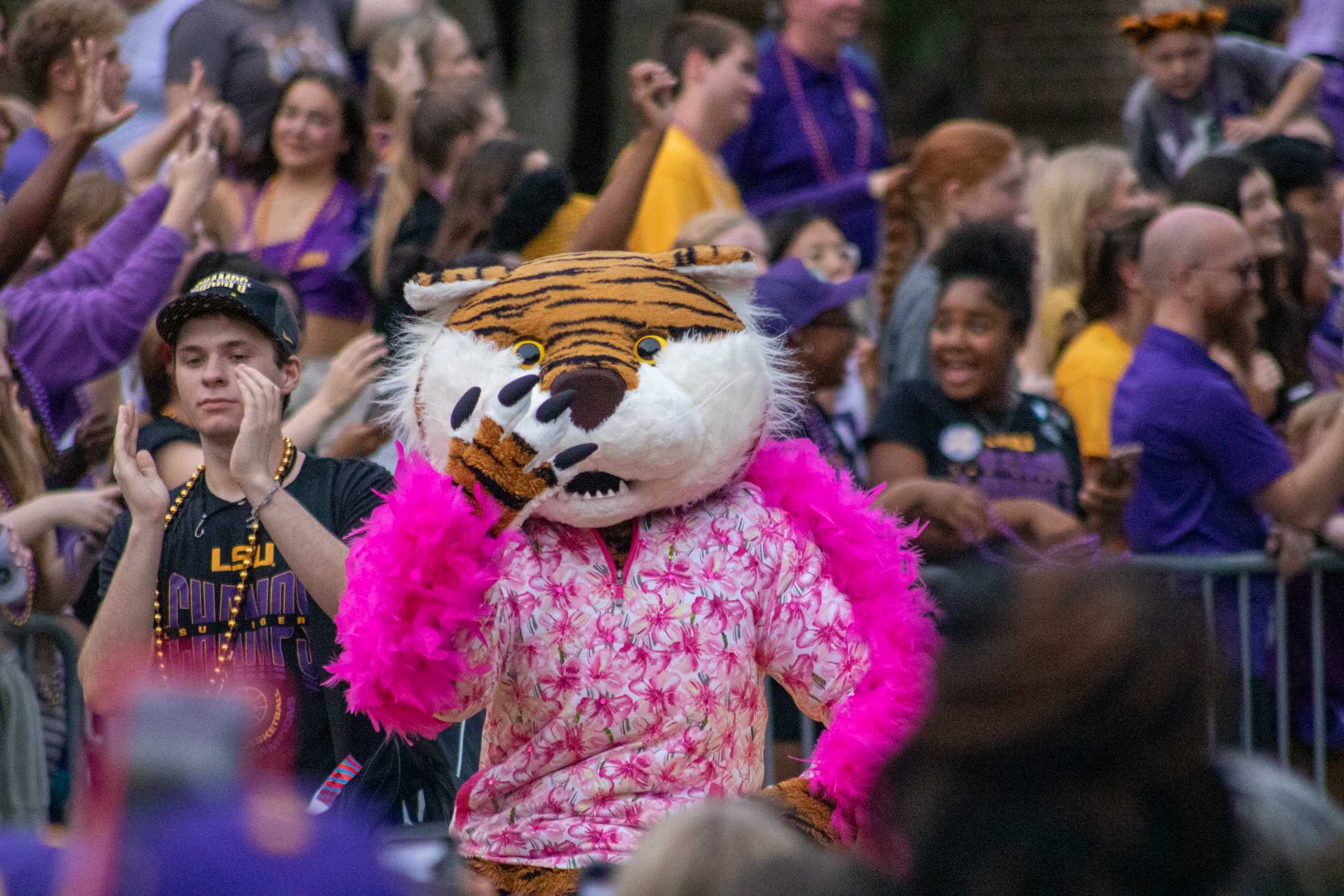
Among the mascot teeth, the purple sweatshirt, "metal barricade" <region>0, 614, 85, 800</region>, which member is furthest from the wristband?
the purple sweatshirt

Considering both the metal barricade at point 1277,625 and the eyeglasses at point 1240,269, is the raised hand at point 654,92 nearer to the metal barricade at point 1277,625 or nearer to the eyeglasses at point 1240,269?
the eyeglasses at point 1240,269

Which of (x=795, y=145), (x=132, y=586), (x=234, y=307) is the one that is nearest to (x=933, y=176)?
(x=795, y=145)

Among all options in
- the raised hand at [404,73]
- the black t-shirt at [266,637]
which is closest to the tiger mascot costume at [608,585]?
the black t-shirt at [266,637]

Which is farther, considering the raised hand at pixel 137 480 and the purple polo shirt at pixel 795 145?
the purple polo shirt at pixel 795 145

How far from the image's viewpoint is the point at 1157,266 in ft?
16.9

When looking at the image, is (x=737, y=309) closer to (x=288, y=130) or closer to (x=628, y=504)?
(x=628, y=504)

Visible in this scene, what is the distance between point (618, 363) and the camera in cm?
307

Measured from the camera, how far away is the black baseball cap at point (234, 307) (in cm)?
360

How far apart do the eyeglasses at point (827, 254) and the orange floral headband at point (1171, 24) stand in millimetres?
2048

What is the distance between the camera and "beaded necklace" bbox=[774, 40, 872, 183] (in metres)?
6.95

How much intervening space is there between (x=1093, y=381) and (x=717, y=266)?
2430 mm

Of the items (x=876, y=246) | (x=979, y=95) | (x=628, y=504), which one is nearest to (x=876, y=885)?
(x=628, y=504)

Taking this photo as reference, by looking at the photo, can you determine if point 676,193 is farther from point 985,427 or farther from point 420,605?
point 420,605

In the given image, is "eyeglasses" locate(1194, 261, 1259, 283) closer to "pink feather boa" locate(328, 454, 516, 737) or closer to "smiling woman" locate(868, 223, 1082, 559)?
"smiling woman" locate(868, 223, 1082, 559)
